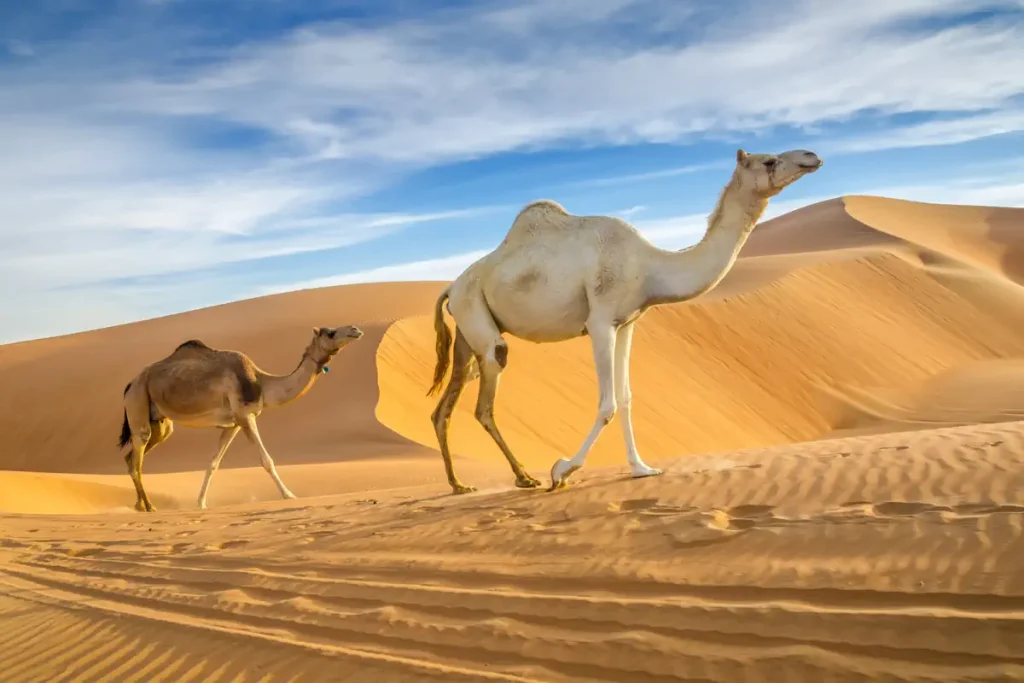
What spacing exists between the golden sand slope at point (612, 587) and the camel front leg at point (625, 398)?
229mm

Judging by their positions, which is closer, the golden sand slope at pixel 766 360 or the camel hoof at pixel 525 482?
the camel hoof at pixel 525 482

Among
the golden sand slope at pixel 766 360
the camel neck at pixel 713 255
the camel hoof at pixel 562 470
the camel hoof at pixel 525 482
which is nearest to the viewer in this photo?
the camel hoof at pixel 562 470

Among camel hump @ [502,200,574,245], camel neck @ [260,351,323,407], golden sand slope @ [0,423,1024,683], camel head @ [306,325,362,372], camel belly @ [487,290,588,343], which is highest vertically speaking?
camel hump @ [502,200,574,245]

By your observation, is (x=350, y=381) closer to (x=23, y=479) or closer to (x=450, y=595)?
(x=23, y=479)

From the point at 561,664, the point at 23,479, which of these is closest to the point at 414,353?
the point at 23,479

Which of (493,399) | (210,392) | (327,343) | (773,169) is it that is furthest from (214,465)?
(773,169)

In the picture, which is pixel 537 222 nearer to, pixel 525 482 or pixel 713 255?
pixel 713 255

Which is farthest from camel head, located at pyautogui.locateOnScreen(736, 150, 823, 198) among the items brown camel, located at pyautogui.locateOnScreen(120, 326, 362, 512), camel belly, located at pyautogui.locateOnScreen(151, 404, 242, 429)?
camel belly, located at pyautogui.locateOnScreen(151, 404, 242, 429)

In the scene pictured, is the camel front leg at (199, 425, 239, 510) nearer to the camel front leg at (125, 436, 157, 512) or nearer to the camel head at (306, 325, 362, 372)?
the camel front leg at (125, 436, 157, 512)

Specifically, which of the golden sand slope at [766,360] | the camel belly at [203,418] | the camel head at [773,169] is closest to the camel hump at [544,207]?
the camel head at [773,169]

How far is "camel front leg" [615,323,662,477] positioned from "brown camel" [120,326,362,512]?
5176mm

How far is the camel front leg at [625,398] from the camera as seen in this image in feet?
22.6

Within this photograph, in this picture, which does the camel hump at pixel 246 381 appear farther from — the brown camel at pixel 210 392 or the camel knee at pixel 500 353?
the camel knee at pixel 500 353

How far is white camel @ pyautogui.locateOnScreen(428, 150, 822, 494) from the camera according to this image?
22.5 feet
